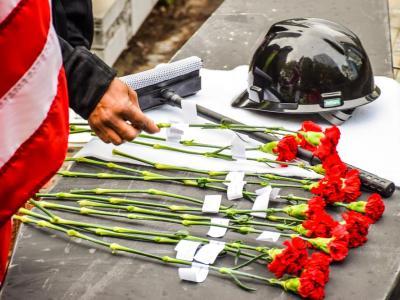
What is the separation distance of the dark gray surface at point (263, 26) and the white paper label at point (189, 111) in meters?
0.46

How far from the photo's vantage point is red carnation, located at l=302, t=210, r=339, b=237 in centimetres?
171

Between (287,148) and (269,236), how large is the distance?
1.11 feet

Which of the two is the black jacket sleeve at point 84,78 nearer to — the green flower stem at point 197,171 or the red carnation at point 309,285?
the green flower stem at point 197,171

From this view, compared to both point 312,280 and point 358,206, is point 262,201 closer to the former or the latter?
point 358,206

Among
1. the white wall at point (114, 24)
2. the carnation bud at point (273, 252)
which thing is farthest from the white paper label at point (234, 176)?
the white wall at point (114, 24)

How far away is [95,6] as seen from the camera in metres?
4.15

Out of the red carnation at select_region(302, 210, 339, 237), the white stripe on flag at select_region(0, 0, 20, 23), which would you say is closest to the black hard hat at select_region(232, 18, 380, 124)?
the red carnation at select_region(302, 210, 339, 237)

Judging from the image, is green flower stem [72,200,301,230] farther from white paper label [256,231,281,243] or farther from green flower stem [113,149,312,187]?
green flower stem [113,149,312,187]

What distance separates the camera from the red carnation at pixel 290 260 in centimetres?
160

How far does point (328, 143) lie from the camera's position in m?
1.96

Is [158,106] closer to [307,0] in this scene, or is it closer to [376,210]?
[376,210]

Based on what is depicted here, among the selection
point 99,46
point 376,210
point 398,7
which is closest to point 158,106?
point 376,210

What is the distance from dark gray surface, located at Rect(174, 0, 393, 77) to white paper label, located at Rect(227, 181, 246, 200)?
794 mm

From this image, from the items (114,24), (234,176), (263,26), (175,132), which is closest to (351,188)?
(234,176)
